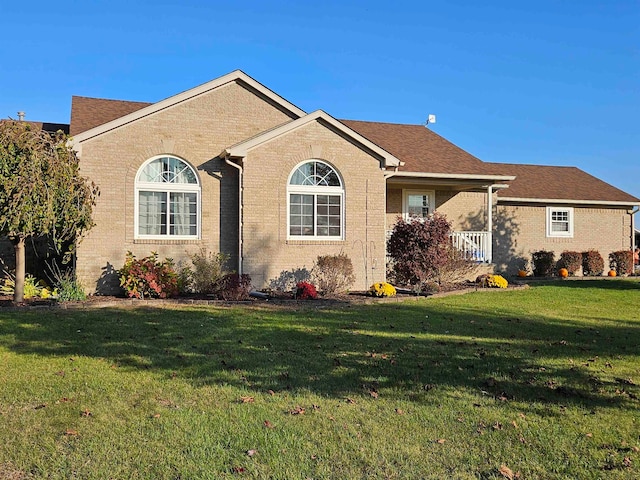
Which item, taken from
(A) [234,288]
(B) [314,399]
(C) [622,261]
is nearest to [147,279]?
(A) [234,288]

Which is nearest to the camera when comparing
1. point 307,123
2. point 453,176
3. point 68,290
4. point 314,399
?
point 314,399

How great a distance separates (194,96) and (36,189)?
17.6 ft

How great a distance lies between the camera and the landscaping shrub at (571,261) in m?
22.4

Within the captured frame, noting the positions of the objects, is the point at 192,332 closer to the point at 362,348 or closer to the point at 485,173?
the point at 362,348

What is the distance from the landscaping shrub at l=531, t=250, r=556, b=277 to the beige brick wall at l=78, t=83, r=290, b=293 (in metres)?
12.1

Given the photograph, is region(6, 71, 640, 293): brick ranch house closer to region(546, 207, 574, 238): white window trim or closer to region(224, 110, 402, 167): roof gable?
region(224, 110, 402, 167): roof gable

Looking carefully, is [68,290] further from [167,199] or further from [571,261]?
[571,261]

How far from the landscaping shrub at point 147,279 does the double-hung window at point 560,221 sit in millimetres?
16402

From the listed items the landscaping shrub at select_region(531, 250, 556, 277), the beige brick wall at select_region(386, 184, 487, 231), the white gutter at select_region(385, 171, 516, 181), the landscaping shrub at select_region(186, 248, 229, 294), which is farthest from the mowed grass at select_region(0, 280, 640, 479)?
the landscaping shrub at select_region(531, 250, 556, 277)

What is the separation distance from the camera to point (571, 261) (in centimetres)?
2236

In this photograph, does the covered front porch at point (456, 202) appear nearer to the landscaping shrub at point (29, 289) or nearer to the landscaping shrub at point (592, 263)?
the landscaping shrub at point (592, 263)

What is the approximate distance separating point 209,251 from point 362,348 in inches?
323

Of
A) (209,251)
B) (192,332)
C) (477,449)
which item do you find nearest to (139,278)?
(209,251)

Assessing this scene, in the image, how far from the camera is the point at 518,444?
460 cm
